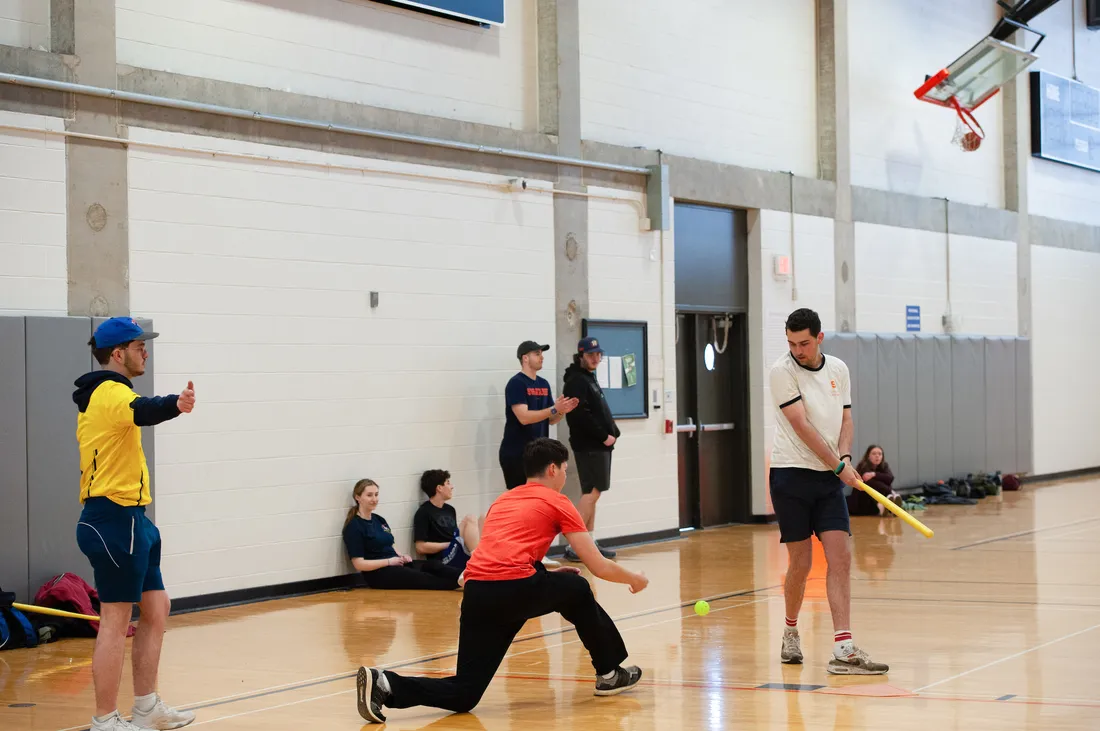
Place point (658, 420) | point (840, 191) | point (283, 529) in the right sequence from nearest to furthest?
point (283, 529) < point (658, 420) < point (840, 191)

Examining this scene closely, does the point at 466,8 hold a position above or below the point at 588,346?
above

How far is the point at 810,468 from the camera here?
696cm

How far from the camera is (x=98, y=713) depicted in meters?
5.62

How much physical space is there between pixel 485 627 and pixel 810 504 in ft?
6.37

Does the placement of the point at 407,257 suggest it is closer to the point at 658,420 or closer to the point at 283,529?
the point at 283,529

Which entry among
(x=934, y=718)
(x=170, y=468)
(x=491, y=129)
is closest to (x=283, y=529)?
(x=170, y=468)

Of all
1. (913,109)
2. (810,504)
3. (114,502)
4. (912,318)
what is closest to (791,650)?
(810,504)

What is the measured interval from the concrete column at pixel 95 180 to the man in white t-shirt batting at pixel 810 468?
484 centimetres

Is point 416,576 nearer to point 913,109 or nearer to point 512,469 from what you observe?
point 512,469

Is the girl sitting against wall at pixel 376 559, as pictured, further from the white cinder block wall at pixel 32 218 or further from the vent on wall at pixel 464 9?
the vent on wall at pixel 464 9

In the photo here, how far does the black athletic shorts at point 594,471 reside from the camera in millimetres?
12016

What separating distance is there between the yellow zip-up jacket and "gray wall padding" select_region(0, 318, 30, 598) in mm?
3271

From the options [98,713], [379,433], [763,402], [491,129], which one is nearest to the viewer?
[98,713]

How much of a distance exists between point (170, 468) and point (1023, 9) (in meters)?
13.6
